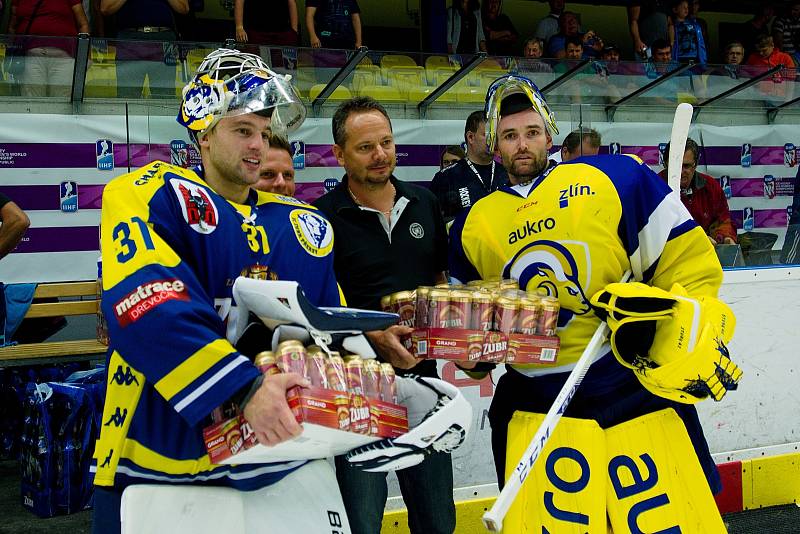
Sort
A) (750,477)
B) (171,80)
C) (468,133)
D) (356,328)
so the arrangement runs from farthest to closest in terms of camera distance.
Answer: (171,80) < (468,133) < (750,477) < (356,328)

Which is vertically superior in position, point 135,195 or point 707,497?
point 135,195

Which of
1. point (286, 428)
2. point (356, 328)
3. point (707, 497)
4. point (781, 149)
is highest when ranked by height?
point (781, 149)

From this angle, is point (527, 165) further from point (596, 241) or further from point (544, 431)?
point (544, 431)

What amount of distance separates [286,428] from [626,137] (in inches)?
193

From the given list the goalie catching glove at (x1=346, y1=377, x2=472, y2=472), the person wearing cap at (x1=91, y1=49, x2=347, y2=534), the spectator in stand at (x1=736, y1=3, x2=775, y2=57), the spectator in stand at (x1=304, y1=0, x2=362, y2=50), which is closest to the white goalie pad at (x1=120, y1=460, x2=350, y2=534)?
the person wearing cap at (x1=91, y1=49, x2=347, y2=534)

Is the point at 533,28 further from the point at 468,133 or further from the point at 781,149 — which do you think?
the point at 468,133

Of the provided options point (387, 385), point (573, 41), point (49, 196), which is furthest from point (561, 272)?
point (573, 41)

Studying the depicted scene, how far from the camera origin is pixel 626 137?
20.3 feet

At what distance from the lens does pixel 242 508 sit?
6.84 feet

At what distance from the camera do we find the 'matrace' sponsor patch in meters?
1.89

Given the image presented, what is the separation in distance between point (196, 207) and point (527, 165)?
1.21 metres

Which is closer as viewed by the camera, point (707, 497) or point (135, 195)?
point (135, 195)

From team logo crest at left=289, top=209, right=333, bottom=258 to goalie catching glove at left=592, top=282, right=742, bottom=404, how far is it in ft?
2.59

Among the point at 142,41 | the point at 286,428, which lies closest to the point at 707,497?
the point at 286,428
